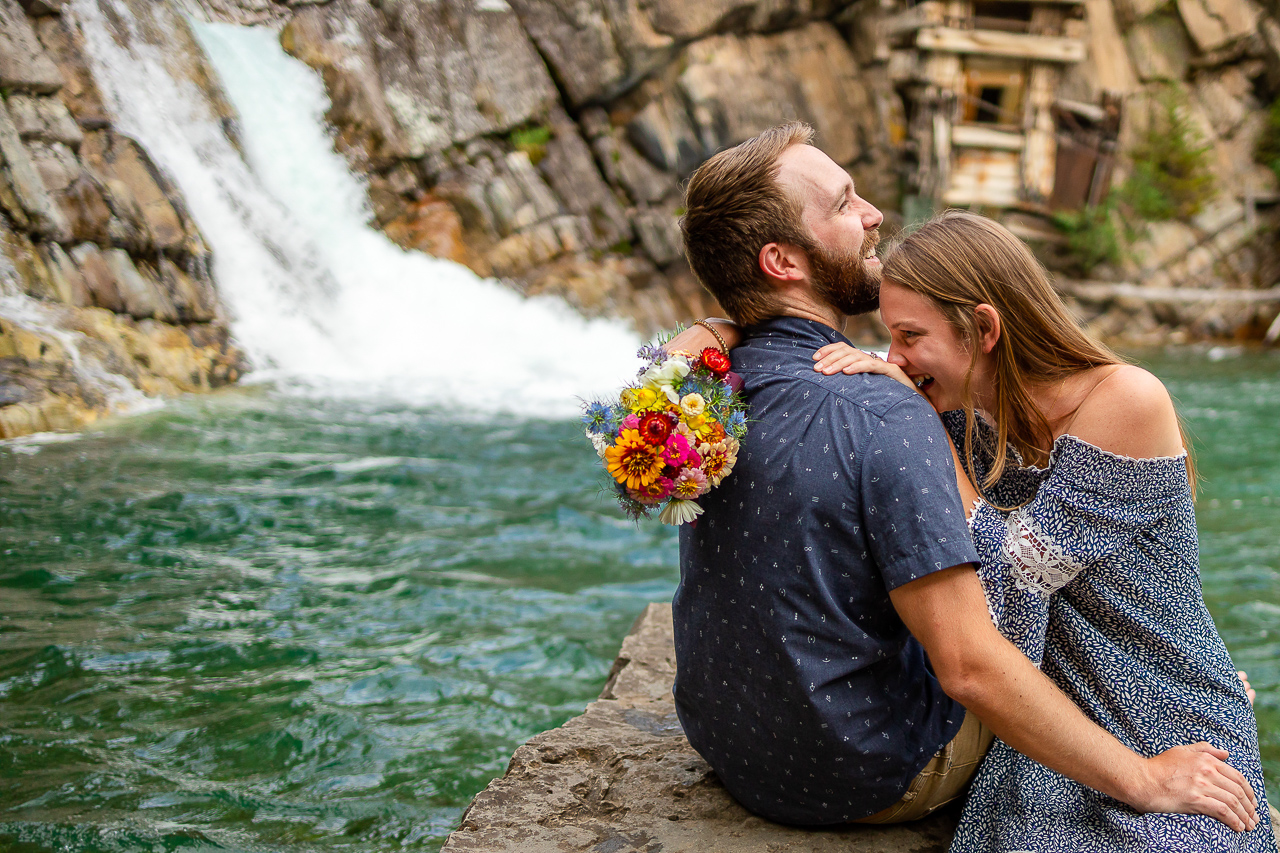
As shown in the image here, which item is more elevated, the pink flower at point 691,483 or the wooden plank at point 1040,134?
the wooden plank at point 1040,134

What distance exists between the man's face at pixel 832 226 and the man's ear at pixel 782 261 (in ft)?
0.09

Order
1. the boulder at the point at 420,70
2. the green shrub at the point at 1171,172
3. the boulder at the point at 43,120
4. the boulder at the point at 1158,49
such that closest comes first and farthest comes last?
1. the boulder at the point at 43,120
2. the boulder at the point at 420,70
3. the green shrub at the point at 1171,172
4. the boulder at the point at 1158,49

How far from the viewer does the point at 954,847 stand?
2.19 meters

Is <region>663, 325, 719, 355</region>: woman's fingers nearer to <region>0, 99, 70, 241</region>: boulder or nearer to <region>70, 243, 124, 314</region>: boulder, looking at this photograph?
<region>70, 243, 124, 314</region>: boulder

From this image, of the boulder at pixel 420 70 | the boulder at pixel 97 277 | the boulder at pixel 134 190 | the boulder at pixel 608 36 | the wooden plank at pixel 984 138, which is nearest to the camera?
the boulder at pixel 97 277

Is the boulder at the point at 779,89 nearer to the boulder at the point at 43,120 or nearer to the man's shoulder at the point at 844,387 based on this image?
the boulder at the point at 43,120

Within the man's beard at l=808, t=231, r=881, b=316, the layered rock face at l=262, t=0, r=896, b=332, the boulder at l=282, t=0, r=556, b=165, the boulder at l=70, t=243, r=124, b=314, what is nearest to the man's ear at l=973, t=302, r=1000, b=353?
the man's beard at l=808, t=231, r=881, b=316

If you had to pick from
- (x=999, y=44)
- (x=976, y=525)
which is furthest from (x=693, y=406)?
(x=999, y=44)

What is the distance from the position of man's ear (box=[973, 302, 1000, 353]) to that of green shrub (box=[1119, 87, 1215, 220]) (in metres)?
21.2

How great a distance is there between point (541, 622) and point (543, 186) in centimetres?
1373

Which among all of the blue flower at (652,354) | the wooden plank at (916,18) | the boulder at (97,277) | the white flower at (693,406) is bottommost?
the white flower at (693,406)

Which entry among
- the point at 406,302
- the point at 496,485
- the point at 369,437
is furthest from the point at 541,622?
the point at 406,302

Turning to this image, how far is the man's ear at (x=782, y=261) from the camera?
2129mm

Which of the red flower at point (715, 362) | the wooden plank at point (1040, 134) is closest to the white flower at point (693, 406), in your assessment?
the red flower at point (715, 362)
